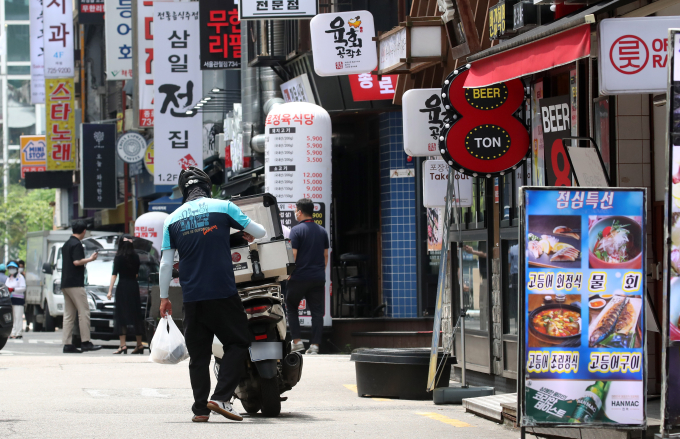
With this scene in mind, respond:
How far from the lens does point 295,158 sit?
657 inches

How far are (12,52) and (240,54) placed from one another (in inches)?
3406

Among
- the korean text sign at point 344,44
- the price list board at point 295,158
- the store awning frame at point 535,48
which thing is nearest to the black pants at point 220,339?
the store awning frame at point 535,48

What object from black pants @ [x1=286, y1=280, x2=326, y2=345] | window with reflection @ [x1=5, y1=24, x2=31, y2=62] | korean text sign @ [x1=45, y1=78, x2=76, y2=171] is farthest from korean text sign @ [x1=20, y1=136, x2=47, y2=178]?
window with reflection @ [x1=5, y1=24, x2=31, y2=62]

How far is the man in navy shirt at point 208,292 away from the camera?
8.48 meters

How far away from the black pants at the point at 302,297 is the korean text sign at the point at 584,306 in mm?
8682

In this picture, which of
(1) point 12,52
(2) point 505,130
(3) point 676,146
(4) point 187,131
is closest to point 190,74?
(4) point 187,131

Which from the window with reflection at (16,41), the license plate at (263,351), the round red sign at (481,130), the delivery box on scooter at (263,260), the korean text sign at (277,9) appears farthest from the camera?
the window with reflection at (16,41)

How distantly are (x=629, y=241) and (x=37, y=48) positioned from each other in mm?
45743

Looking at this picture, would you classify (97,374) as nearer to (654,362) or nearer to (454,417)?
(454,417)

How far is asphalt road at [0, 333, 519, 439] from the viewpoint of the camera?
7.99 m

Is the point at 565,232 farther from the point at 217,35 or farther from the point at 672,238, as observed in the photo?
the point at 217,35

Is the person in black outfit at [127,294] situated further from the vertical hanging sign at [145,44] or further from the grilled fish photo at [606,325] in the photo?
the grilled fish photo at [606,325]

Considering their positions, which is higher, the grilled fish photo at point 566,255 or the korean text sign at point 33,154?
the korean text sign at point 33,154

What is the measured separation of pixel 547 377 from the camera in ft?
21.4
